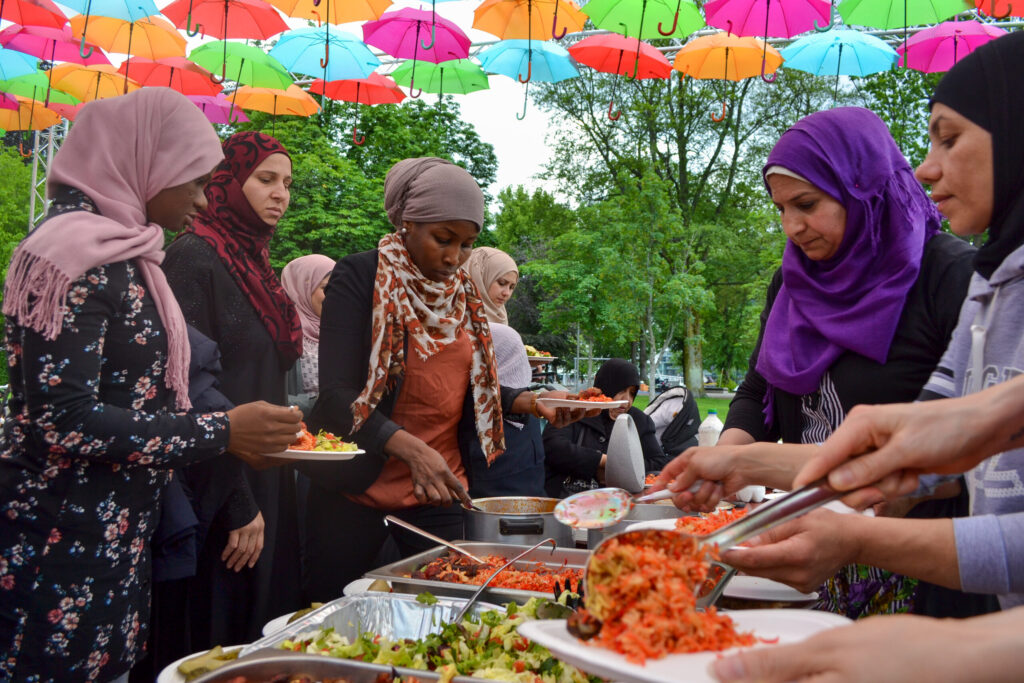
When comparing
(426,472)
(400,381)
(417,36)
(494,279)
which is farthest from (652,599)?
(417,36)

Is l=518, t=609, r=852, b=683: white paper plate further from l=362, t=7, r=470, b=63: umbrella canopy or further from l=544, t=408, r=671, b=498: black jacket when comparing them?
l=362, t=7, r=470, b=63: umbrella canopy

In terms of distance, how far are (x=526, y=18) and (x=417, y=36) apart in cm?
85

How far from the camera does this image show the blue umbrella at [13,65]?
22.2 ft

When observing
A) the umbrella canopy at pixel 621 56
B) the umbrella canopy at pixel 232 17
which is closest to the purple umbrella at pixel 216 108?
the umbrella canopy at pixel 232 17

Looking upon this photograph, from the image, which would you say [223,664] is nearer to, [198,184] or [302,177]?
[198,184]

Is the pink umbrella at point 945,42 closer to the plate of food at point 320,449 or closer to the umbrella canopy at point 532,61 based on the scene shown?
the umbrella canopy at point 532,61

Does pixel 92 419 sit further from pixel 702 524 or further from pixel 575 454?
pixel 575 454

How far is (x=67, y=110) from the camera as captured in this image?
7836 mm

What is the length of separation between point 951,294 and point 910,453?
37.2 inches

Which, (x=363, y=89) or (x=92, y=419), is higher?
(x=363, y=89)

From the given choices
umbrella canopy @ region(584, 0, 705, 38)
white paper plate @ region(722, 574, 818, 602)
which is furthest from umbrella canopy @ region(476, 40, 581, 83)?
white paper plate @ region(722, 574, 818, 602)

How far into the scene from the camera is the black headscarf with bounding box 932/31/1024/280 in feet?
4.09

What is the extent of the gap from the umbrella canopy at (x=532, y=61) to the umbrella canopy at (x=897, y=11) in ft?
6.80

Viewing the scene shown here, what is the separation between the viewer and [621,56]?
589 cm
